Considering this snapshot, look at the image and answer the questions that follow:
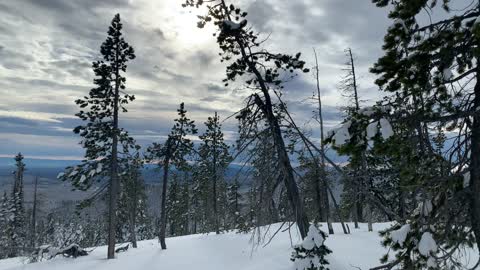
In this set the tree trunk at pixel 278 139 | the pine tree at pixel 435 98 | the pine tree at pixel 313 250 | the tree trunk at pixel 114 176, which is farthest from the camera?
the tree trunk at pixel 114 176

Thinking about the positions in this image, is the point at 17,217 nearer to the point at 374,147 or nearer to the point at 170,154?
the point at 170,154

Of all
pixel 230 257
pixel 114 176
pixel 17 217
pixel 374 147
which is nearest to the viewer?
pixel 374 147

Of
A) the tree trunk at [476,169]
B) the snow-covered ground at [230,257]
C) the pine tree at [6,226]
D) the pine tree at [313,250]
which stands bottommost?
the pine tree at [6,226]

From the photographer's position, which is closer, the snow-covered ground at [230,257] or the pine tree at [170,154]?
the snow-covered ground at [230,257]

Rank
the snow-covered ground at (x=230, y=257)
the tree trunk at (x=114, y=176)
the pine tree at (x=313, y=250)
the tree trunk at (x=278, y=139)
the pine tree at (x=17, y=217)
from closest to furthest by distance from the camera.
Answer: the tree trunk at (x=278, y=139), the pine tree at (x=313, y=250), the snow-covered ground at (x=230, y=257), the tree trunk at (x=114, y=176), the pine tree at (x=17, y=217)

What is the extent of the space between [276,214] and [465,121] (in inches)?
221

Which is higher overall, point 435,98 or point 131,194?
point 435,98

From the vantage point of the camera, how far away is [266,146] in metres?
9.91

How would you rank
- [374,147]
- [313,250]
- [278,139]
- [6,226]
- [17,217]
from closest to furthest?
[374,147]
[278,139]
[313,250]
[17,217]
[6,226]

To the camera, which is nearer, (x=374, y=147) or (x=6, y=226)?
(x=374, y=147)

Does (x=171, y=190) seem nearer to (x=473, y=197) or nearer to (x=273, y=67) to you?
(x=273, y=67)

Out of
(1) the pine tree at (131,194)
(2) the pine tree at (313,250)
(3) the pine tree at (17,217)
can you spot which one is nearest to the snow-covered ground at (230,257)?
(2) the pine tree at (313,250)

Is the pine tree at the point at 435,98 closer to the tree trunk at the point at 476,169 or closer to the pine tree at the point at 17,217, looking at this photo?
the tree trunk at the point at 476,169

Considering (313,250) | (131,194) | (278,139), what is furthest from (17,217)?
(278,139)
